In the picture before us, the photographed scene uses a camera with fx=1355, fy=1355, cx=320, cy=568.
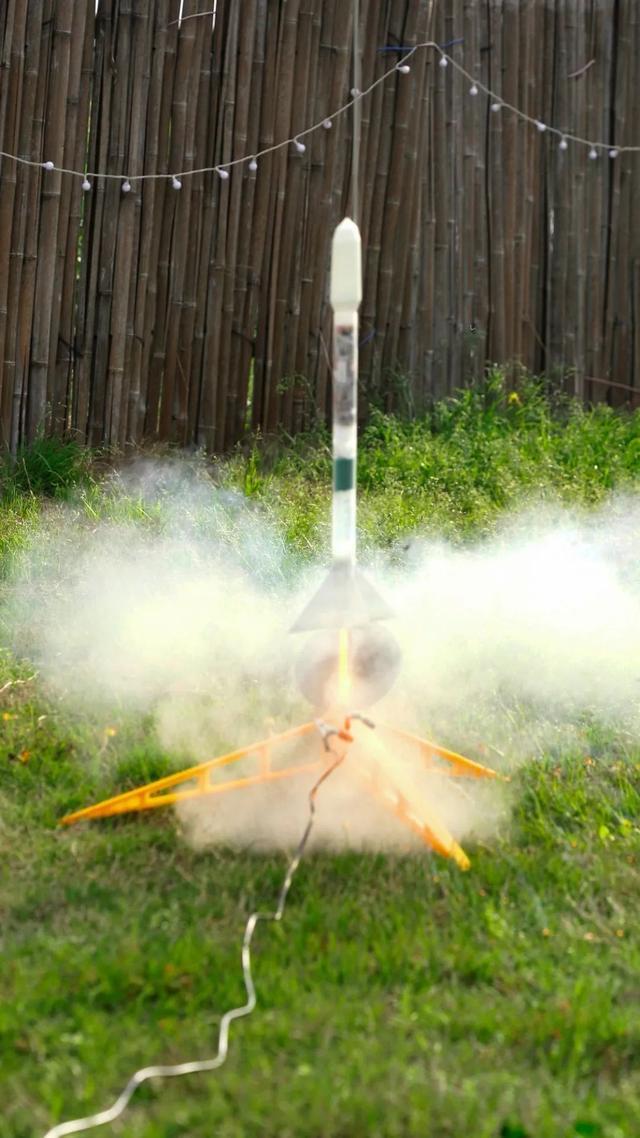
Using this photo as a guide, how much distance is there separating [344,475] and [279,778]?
0.79 m

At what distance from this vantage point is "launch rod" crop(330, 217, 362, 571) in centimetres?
343

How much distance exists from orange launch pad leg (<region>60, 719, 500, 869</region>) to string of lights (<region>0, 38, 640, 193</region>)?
2945 millimetres

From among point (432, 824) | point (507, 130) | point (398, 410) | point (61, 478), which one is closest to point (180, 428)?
point (61, 478)

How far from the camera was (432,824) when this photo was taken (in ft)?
10.8

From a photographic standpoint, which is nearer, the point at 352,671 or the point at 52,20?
the point at 352,671

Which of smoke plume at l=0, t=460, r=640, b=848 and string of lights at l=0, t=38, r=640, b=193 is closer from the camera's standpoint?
smoke plume at l=0, t=460, r=640, b=848

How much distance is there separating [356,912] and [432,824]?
1.12ft

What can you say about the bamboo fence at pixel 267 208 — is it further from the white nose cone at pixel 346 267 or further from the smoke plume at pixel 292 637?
the white nose cone at pixel 346 267

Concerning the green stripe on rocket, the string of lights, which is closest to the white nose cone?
the green stripe on rocket

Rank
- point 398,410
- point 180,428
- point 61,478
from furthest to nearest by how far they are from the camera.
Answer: point 398,410
point 180,428
point 61,478

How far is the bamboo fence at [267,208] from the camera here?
Answer: 19.0 feet

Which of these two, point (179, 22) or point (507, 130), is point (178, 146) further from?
point (507, 130)

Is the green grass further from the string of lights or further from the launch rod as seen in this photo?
the string of lights

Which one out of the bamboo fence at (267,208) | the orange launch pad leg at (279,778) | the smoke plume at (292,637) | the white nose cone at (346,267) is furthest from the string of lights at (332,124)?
the orange launch pad leg at (279,778)
